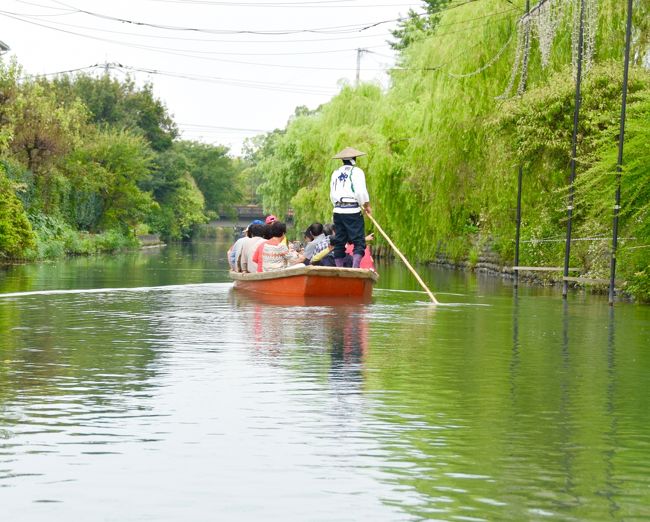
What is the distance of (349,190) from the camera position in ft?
77.8

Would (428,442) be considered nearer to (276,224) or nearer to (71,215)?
(276,224)

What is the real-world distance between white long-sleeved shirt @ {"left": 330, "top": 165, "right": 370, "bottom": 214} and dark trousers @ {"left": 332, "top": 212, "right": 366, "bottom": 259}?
14 cm

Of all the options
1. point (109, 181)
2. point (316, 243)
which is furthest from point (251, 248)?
point (109, 181)

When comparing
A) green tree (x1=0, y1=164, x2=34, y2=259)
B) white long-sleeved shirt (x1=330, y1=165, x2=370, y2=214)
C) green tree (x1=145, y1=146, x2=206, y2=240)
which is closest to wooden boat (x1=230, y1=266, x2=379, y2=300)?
white long-sleeved shirt (x1=330, y1=165, x2=370, y2=214)

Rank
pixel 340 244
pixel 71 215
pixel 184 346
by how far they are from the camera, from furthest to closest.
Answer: pixel 71 215
pixel 340 244
pixel 184 346

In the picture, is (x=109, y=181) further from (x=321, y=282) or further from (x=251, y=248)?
(x=321, y=282)

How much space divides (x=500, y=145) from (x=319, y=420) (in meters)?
24.3

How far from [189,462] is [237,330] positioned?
29.8 ft

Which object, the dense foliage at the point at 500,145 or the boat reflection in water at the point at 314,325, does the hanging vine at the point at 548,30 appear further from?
the boat reflection in water at the point at 314,325

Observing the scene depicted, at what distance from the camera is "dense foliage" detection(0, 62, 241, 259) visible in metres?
54.5

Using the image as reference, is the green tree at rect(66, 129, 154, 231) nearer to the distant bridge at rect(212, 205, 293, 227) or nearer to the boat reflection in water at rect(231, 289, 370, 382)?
the boat reflection in water at rect(231, 289, 370, 382)

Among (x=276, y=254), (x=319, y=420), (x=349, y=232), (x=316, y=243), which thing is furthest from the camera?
(x=316, y=243)

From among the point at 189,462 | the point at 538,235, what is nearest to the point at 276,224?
the point at 538,235

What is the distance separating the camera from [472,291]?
102 ft
